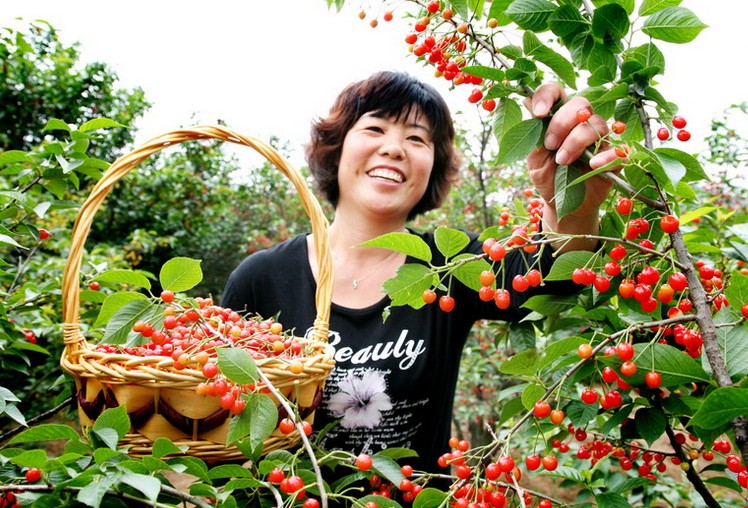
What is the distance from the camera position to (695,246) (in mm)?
1225

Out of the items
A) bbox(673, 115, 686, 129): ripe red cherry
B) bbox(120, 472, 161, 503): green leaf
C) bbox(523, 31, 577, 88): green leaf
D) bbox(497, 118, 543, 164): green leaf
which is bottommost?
bbox(120, 472, 161, 503): green leaf

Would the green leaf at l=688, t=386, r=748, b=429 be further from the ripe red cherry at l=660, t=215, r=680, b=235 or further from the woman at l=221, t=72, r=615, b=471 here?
the woman at l=221, t=72, r=615, b=471

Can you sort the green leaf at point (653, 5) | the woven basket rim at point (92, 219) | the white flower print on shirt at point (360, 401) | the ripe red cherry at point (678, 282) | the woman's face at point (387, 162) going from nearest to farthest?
the ripe red cherry at point (678, 282)
the green leaf at point (653, 5)
the woven basket rim at point (92, 219)
the white flower print on shirt at point (360, 401)
the woman's face at point (387, 162)

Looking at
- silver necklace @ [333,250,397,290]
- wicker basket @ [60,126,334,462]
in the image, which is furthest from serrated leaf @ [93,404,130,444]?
silver necklace @ [333,250,397,290]

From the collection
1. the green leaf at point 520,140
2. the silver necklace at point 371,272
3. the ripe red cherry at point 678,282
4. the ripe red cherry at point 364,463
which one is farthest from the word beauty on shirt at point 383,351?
the ripe red cherry at point 678,282

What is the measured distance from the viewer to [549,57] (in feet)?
2.83

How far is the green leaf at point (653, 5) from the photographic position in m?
0.83

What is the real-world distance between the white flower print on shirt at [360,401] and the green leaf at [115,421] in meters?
0.90

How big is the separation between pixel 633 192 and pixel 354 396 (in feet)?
3.72

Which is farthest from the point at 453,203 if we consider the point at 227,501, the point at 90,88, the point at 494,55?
the point at 90,88

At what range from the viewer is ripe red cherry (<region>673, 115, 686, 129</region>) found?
2.79ft

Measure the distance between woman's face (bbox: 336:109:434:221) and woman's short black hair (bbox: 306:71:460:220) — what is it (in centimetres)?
5

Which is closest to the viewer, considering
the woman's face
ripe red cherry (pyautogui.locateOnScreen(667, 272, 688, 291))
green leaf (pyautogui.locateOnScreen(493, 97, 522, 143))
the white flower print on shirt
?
ripe red cherry (pyautogui.locateOnScreen(667, 272, 688, 291))

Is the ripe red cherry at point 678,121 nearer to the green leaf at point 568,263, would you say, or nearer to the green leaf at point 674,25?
the green leaf at point 674,25
